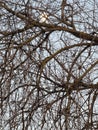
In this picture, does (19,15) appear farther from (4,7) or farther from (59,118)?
(59,118)

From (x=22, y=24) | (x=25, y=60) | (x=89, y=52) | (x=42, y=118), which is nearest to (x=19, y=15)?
(x=22, y=24)

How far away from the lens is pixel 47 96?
9.61 feet

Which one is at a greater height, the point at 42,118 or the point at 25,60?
the point at 25,60

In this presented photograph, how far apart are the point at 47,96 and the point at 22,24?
0.50 meters

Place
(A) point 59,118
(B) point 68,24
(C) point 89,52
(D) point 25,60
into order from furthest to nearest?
(B) point 68,24, (C) point 89,52, (D) point 25,60, (A) point 59,118

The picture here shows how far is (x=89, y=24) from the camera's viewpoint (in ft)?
10.2

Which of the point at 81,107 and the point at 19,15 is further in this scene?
the point at 19,15

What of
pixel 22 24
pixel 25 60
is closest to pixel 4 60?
pixel 25 60

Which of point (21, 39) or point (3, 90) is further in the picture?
point (21, 39)

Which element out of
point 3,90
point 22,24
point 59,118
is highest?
point 22,24

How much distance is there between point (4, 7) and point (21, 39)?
278mm

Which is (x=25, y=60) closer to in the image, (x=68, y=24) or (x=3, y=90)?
(x=3, y=90)

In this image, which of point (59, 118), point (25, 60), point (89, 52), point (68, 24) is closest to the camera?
point (59, 118)

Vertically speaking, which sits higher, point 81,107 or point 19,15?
point 19,15
